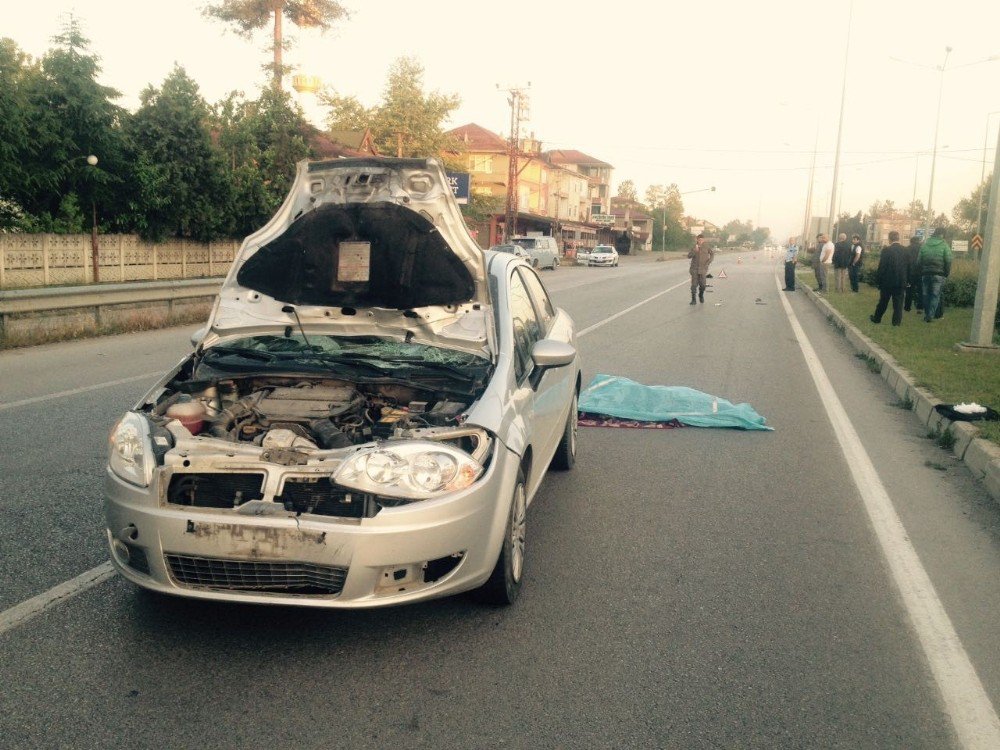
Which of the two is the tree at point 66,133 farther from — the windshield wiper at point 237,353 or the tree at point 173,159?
the windshield wiper at point 237,353

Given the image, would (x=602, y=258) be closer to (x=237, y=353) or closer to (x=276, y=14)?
(x=276, y=14)

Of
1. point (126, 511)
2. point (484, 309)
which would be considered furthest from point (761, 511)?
point (126, 511)

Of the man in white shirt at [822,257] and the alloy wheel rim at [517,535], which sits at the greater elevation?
the man in white shirt at [822,257]

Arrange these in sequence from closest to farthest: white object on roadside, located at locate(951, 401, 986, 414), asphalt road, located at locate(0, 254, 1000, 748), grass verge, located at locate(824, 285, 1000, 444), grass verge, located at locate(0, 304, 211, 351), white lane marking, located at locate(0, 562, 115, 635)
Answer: asphalt road, located at locate(0, 254, 1000, 748), white lane marking, located at locate(0, 562, 115, 635), white object on roadside, located at locate(951, 401, 986, 414), grass verge, located at locate(824, 285, 1000, 444), grass verge, located at locate(0, 304, 211, 351)

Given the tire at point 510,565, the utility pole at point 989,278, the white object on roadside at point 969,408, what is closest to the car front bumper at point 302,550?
the tire at point 510,565

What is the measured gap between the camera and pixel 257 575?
11.5 feet

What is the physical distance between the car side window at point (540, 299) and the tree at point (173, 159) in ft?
75.9

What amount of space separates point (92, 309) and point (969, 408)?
12.7 meters

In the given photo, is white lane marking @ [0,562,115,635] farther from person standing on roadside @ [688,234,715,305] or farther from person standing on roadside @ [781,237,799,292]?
person standing on roadside @ [781,237,799,292]

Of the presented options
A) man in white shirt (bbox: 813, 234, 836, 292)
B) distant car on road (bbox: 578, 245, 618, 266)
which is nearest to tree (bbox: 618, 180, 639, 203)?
distant car on road (bbox: 578, 245, 618, 266)

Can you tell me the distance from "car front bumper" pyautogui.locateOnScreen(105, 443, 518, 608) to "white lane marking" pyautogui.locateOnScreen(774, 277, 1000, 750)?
1837 mm

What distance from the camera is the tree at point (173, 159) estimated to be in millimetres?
27328

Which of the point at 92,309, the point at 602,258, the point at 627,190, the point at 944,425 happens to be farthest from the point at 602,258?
the point at 627,190

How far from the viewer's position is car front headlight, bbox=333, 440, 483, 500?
3.54m
